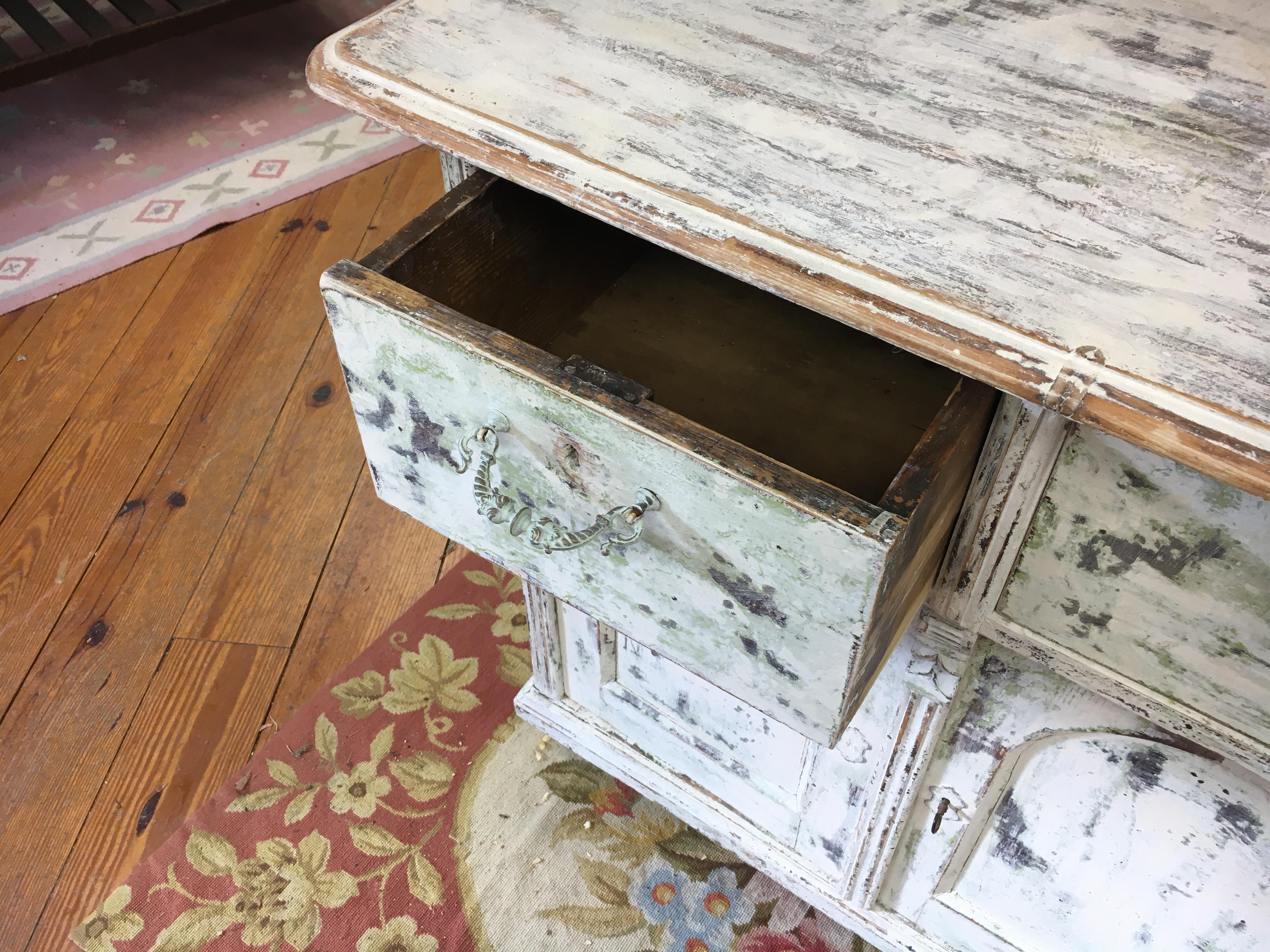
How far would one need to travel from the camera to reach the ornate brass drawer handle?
45cm

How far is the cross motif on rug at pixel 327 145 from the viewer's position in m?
1.68

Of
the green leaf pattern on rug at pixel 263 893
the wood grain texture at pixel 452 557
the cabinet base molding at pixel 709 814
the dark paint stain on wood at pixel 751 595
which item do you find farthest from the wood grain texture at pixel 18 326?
the dark paint stain on wood at pixel 751 595

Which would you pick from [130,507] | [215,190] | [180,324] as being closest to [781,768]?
[130,507]

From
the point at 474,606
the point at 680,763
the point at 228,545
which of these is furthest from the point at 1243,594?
the point at 228,545

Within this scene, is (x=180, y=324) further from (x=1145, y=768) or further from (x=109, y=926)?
(x=1145, y=768)

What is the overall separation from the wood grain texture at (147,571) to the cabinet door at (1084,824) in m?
0.77

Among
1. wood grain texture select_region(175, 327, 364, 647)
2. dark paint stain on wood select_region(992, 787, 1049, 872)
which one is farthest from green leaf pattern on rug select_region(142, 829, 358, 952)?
dark paint stain on wood select_region(992, 787, 1049, 872)

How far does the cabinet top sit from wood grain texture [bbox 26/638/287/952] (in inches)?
26.8

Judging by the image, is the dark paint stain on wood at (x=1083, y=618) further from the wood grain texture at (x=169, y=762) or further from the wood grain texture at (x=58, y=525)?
the wood grain texture at (x=58, y=525)

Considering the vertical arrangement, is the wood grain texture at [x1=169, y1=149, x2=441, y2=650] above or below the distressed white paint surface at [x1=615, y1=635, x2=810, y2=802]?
below

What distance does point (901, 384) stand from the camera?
2.06ft

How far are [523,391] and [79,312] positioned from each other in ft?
4.05

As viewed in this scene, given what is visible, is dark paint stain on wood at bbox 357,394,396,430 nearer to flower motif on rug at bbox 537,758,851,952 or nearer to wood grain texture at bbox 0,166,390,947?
flower motif on rug at bbox 537,758,851,952

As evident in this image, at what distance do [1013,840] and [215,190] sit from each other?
1515 mm
